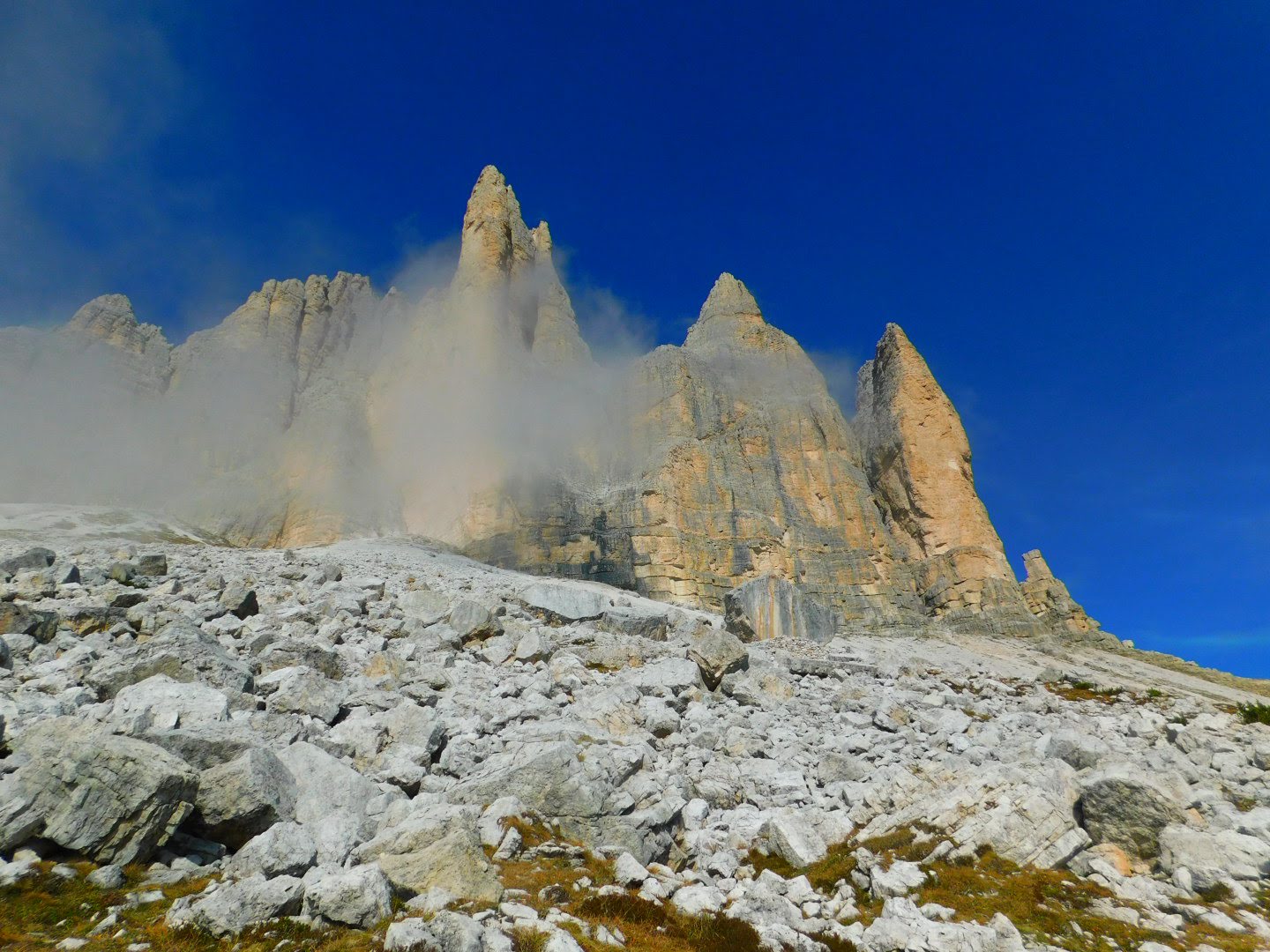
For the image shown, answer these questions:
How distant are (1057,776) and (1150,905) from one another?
11.4 feet

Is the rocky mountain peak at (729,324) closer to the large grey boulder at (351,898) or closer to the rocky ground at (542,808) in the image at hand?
the rocky ground at (542,808)

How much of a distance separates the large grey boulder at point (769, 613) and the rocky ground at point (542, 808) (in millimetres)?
28793

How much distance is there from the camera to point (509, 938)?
8.16 meters

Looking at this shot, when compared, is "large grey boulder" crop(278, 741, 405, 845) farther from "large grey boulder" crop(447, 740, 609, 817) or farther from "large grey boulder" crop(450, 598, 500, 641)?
"large grey boulder" crop(450, 598, 500, 641)

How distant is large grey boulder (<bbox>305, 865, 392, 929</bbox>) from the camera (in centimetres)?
859

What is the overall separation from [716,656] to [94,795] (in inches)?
869

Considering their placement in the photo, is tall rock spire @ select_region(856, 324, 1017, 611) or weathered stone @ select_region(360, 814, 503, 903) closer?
weathered stone @ select_region(360, 814, 503, 903)

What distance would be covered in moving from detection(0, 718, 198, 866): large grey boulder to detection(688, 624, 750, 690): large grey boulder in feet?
66.5

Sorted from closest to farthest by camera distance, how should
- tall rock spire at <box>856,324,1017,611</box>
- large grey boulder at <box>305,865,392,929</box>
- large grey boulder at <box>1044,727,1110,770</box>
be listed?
1. large grey boulder at <box>305,865,392,929</box>
2. large grey boulder at <box>1044,727,1110,770</box>
3. tall rock spire at <box>856,324,1017,611</box>

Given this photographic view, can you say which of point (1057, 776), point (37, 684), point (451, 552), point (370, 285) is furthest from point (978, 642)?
point (370, 285)

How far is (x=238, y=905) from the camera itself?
8344 millimetres

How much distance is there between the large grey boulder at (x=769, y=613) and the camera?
5409cm

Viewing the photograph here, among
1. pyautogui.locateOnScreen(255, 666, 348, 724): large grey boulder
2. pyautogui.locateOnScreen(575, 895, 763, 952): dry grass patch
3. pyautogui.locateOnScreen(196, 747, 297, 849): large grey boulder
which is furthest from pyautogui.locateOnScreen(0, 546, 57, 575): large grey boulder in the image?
pyautogui.locateOnScreen(575, 895, 763, 952): dry grass patch

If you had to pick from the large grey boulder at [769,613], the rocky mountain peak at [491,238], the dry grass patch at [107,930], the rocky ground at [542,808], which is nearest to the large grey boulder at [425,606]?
the rocky ground at [542,808]
